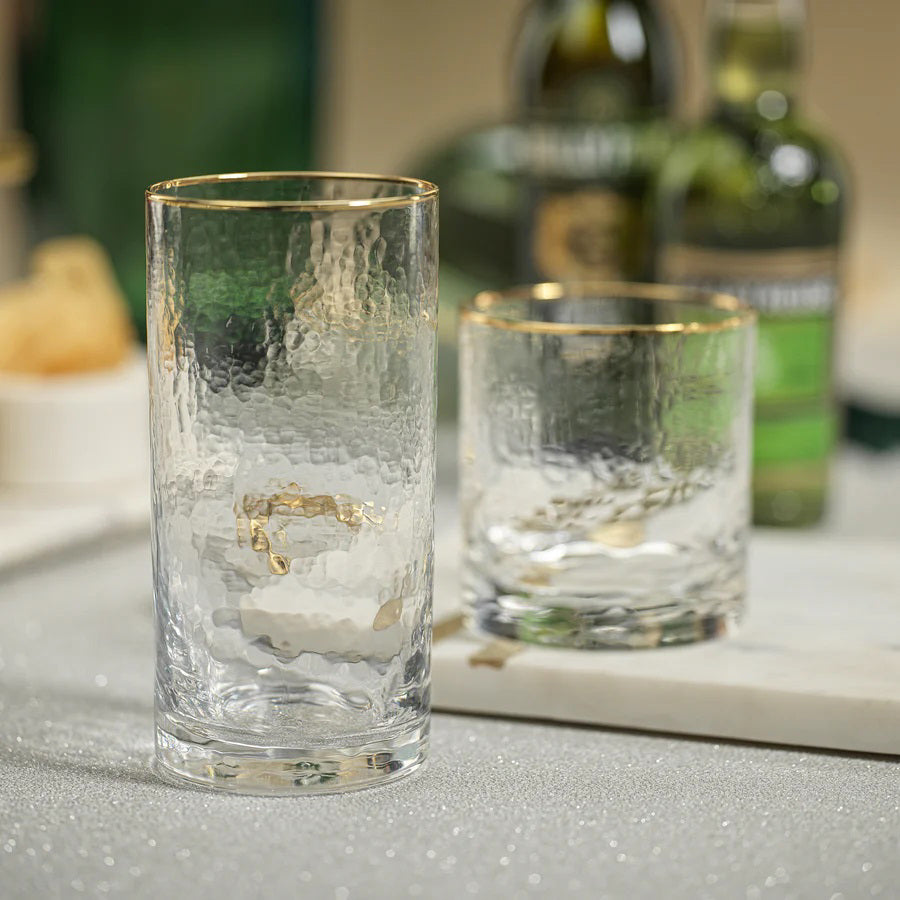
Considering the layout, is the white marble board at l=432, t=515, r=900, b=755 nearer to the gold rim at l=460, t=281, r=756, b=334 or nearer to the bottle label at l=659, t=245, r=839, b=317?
the gold rim at l=460, t=281, r=756, b=334

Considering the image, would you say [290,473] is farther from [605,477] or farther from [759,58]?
[759,58]

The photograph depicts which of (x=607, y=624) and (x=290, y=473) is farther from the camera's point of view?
(x=607, y=624)

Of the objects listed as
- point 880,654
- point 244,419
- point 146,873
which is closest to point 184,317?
point 244,419

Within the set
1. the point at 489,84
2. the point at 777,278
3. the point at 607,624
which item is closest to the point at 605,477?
the point at 607,624

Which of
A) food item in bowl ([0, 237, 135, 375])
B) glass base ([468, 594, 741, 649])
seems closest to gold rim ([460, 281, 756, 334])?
glass base ([468, 594, 741, 649])

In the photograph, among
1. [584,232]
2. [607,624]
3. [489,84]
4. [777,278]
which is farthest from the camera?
[489,84]

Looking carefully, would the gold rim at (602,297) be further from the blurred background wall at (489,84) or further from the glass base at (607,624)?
the blurred background wall at (489,84)

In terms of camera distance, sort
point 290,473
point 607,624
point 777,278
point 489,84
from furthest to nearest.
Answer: point 489,84 → point 777,278 → point 607,624 → point 290,473

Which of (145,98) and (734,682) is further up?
(145,98)
